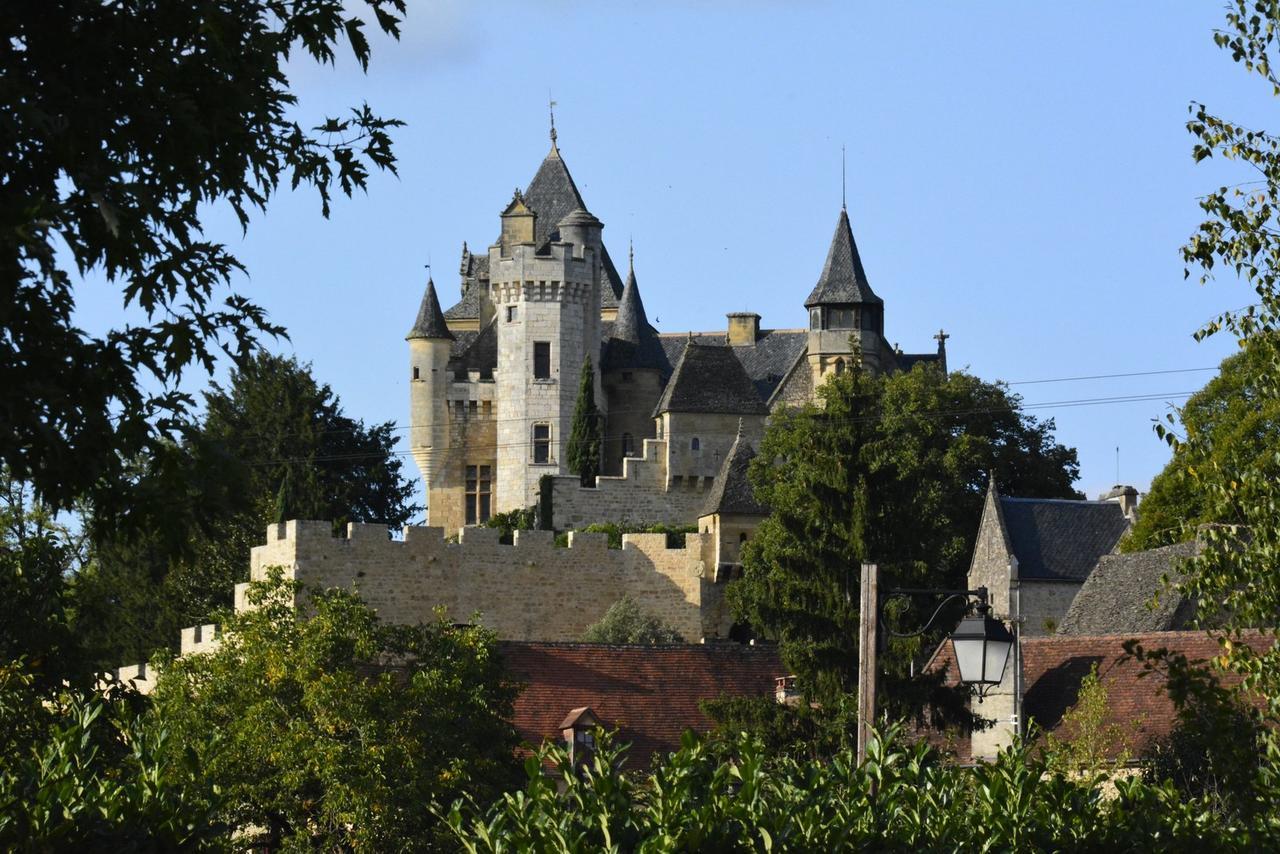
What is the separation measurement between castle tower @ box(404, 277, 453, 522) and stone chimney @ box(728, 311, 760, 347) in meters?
12.5

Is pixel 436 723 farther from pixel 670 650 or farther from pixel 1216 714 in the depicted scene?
pixel 1216 714

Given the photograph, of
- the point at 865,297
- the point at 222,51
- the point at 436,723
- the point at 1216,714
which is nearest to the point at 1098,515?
the point at 865,297

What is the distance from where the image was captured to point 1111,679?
31000 millimetres

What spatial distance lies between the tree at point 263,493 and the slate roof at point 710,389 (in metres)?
8.76

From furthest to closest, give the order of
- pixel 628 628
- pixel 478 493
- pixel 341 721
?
pixel 478 493, pixel 628 628, pixel 341 721

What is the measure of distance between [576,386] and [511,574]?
1169cm

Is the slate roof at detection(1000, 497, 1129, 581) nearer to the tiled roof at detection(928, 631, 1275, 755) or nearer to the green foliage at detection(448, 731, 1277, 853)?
the tiled roof at detection(928, 631, 1275, 755)

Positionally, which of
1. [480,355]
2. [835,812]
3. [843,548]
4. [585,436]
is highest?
[480,355]

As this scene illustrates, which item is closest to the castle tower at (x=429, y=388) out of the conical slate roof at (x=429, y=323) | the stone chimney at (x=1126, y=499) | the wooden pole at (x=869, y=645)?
the conical slate roof at (x=429, y=323)

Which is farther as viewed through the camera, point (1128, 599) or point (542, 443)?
point (542, 443)

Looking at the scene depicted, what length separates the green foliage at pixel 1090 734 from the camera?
24.2m

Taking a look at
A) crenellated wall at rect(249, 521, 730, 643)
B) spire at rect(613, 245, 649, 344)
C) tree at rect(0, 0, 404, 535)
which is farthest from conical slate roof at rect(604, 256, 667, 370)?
tree at rect(0, 0, 404, 535)

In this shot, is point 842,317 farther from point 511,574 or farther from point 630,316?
point 511,574

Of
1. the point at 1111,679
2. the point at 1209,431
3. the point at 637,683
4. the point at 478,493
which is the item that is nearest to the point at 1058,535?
the point at 1209,431
